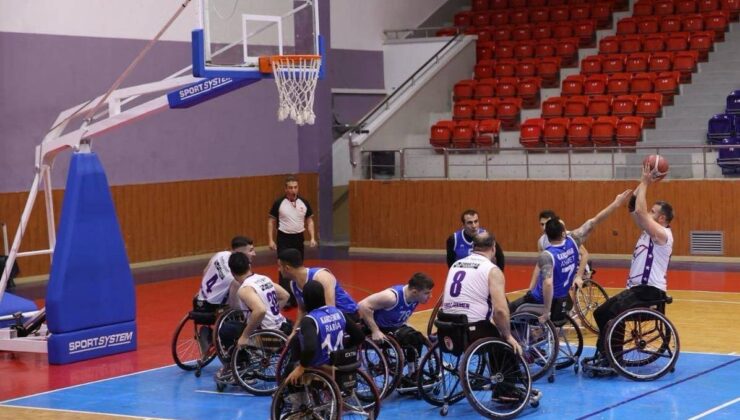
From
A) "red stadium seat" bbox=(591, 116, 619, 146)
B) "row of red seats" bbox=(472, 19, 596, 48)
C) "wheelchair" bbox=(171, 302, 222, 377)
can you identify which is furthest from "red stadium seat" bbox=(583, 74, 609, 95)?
"wheelchair" bbox=(171, 302, 222, 377)

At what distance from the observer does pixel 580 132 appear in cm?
2350

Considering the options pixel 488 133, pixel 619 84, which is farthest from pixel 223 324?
pixel 619 84

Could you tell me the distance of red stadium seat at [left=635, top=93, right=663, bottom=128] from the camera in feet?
78.9

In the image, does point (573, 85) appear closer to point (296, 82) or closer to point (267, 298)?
point (296, 82)

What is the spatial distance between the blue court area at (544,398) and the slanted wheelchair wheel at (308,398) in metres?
1.42

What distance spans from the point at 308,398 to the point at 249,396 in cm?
250

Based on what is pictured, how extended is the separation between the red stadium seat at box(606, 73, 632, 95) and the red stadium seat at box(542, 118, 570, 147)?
5.13 feet

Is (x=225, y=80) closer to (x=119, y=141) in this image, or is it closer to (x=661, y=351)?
(x=661, y=351)

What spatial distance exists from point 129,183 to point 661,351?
13366mm

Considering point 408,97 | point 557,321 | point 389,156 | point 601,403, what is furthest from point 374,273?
point 601,403

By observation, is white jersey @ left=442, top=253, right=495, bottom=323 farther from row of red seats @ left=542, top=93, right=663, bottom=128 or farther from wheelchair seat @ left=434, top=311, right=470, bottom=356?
row of red seats @ left=542, top=93, right=663, bottom=128

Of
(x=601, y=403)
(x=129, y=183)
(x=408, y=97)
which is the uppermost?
(x=408, y=97)

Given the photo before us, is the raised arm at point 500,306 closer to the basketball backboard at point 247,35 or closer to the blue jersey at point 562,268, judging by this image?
the blue jersey at point 562,268

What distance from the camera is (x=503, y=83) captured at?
26.8 m
